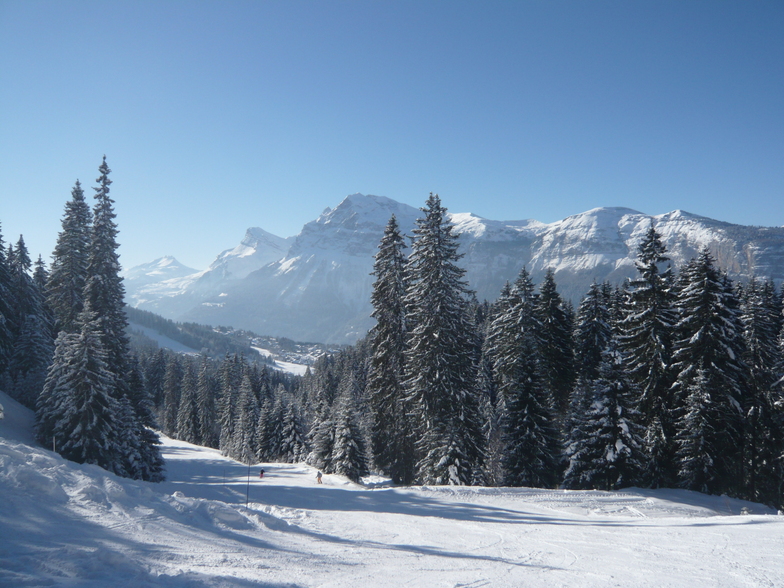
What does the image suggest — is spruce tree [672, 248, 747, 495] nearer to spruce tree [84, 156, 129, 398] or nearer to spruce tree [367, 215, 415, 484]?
spruce tree [367, 215, 415, 484]

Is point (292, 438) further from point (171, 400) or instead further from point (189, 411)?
point (171, 400)

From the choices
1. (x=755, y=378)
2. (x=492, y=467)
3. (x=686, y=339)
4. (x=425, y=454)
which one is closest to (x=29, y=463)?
(x=425, y=454)

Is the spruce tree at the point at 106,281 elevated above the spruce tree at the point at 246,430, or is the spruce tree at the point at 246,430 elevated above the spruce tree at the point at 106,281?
the spruce tree at the point at 106,281

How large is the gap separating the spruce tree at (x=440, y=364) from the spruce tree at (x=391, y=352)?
4.55 ft

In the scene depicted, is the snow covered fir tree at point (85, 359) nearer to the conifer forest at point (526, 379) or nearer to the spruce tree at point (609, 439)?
the conifer forest at point (526, 379)

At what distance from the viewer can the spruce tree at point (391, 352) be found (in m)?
26.6

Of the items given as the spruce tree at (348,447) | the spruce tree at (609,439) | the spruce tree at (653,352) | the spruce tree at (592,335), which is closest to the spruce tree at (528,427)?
the spruce tree at (609,439)

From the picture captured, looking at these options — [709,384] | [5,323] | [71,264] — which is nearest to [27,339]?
[5,323]

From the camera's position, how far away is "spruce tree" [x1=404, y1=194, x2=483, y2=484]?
23.4m

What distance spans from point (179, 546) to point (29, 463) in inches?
211

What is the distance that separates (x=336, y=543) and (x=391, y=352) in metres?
16.0

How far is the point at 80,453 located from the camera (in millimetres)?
24031

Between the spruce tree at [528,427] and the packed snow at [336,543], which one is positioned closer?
the packed snow at [336,543]

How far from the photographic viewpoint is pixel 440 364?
2367 centimetres
